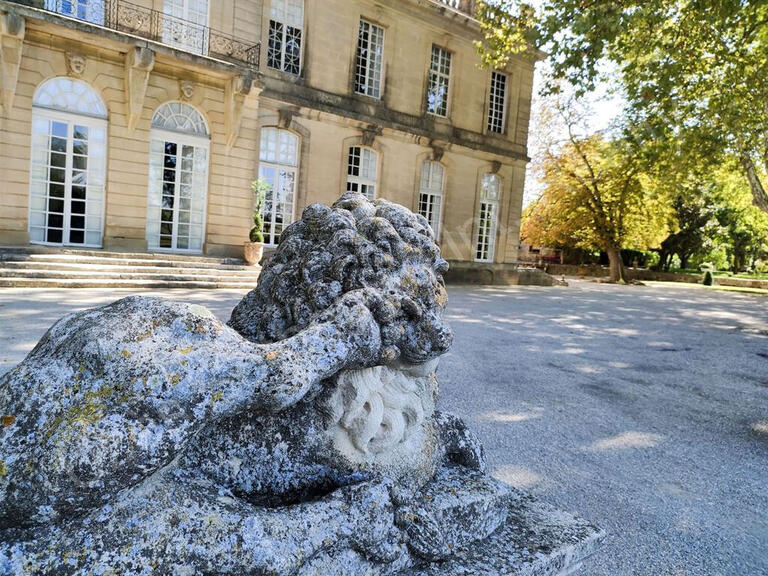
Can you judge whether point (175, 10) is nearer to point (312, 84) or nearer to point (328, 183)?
point (312, 84)

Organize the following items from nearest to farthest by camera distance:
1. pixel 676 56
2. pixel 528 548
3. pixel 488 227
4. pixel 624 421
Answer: pixel 528 548 → pixel 624 421 → pixel 676 56 → pixel 488 227

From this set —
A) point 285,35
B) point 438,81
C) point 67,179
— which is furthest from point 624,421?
point 438,81

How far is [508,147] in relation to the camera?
23297 millimetres

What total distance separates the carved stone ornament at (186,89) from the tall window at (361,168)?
5683 mm

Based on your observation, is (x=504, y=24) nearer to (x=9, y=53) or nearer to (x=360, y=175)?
(x=360, y=175)

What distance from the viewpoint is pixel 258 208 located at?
1572 cm

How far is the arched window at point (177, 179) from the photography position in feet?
47.1

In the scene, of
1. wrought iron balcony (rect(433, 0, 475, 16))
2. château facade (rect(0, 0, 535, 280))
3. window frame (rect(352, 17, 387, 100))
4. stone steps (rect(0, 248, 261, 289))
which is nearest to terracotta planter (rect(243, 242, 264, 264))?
stone steps (rect(0, 248, 261, 289))

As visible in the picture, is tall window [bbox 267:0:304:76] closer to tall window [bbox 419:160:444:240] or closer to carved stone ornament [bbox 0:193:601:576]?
tall window [bbox 419:160:444:240]

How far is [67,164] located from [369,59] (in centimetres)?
1048

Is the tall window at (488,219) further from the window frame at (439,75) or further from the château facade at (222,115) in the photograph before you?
the window frame at (439,75)

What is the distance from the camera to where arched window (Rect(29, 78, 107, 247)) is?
12.8 metres

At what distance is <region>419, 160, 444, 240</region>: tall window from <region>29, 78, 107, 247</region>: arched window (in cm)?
1116

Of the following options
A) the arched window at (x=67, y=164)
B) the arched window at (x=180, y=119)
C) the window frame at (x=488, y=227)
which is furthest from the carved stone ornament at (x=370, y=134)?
the arched window at (x=67, y=164)
